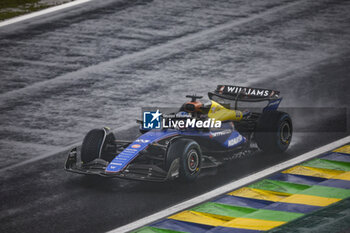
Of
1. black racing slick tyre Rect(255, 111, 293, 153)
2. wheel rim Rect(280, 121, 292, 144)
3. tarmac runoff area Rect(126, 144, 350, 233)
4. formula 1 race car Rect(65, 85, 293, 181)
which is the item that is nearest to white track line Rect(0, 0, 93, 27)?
formula 1 race car Rect(65, 85, 293, 181)

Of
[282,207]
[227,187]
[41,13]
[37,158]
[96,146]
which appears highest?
[41,13]

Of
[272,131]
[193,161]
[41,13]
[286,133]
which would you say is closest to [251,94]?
[286,133]

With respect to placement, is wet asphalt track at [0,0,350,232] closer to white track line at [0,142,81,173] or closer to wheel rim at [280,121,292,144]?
white track line at [0,142,81,173]

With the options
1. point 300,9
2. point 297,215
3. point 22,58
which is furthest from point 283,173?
point 300,9

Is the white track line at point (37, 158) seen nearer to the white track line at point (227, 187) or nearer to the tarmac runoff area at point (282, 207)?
the white track line at point (227, 187)

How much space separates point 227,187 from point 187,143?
1109 mm

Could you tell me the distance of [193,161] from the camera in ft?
45.1

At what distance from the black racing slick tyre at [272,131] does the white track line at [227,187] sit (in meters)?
0.42

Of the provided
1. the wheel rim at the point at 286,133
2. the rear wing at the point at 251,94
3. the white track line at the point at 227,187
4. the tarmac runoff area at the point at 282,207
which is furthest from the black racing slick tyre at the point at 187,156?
the rear wing at the point at 251,94

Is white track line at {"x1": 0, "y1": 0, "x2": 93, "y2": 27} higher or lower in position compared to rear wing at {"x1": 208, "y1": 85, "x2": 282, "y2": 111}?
higher

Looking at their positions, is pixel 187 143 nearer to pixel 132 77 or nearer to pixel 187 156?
pixel 187 156

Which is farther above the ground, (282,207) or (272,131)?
(272,131)

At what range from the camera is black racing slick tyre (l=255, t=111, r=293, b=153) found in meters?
15.1

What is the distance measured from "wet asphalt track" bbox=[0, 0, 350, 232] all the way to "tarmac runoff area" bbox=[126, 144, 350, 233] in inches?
25.3
